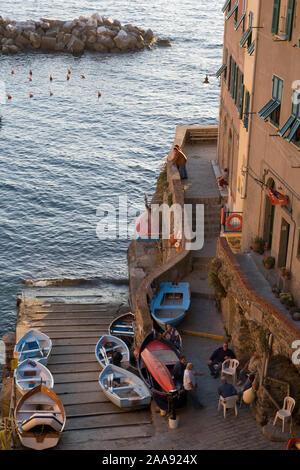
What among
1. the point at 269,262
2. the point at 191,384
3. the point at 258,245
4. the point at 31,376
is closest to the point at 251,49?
the point at 258,245

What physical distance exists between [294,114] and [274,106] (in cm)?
199

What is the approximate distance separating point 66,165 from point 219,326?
132 ft

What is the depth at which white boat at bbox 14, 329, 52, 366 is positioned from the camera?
31734mm

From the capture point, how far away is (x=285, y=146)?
2491 centimetres

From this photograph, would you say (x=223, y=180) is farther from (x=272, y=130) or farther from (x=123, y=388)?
(x=123, y=388)

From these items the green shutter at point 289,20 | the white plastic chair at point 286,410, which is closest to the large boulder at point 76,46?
the green shutter at point 289,20

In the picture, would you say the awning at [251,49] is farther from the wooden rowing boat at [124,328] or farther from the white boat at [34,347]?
the white boat at [34,347]

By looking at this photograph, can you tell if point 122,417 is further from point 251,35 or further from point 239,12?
point 239,12

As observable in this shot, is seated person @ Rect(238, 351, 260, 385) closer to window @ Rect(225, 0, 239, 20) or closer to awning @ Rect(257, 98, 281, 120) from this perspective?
awning @ Rect(257, 98, 281, 120)

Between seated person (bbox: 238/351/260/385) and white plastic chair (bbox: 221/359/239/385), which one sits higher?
seated person (bbox: 238/351/260/385)

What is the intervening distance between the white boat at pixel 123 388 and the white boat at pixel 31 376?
8.09ft

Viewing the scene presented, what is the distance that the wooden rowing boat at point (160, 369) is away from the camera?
24.4m

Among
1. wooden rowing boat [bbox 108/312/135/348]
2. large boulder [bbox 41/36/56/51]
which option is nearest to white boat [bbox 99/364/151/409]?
wooden rowing boat [bbox 108/312/135/348]

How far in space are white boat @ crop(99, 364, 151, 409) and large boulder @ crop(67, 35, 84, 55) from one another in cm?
8667
